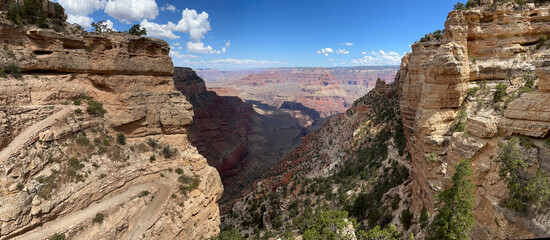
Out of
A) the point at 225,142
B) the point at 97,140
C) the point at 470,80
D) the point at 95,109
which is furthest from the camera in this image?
Answer: the point at 225,142

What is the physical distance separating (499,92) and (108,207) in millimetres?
25807

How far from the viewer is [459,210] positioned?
9.88 meters

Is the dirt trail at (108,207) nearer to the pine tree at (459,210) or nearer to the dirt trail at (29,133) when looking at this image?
the dirt trail at (29,133)

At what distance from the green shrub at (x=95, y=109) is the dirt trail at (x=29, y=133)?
4.36ft

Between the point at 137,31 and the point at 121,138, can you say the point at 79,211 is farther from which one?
the point at 137,31

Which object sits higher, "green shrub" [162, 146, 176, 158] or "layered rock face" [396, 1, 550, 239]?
"layered rock face" [396, 1, 550, 239]

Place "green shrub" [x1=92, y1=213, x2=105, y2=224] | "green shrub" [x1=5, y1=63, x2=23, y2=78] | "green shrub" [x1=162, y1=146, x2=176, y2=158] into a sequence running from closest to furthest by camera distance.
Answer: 1. "green shrub" [x1=92, y1=213, x2=105, y2=224]
2. "green shrub" [x1=5, y1=63, x2=23, y2=78]
3. "green shrub" [x1=162, y1=146, x2=176, y2=158]

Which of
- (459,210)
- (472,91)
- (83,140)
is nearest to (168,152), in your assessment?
(83,140)

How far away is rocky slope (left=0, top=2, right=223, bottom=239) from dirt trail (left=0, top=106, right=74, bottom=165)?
0.07 m

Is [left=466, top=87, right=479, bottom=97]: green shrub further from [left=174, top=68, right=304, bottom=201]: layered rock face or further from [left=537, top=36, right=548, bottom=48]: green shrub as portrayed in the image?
[left=174, top=68, right=304, bottom=201]: layered rock face

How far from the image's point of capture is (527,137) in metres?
9.58

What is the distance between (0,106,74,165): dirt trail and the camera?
49.8ft

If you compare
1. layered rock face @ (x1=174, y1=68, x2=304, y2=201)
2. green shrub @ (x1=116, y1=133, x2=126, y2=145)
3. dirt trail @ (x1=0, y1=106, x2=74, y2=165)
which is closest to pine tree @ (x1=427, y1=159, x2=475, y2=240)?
dirt trail @ (x1=0, y1=106, x2=74, y2=165)

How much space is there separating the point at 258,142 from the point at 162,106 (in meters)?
87.1
